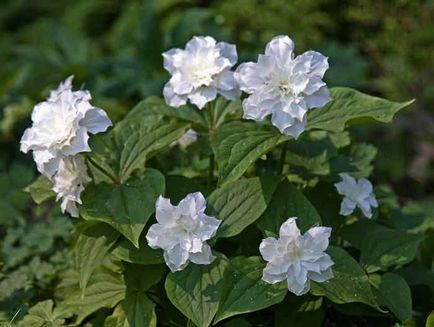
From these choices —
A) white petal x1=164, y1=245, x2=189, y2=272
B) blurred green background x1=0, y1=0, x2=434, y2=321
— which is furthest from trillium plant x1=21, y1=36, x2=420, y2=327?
blurred green background x1=0, y1=0, x2=434, y2=321

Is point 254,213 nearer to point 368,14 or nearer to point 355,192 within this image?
point 355,192

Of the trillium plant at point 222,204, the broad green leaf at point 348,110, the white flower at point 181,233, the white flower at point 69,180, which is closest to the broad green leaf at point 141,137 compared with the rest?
the trillium plant at point 222,204

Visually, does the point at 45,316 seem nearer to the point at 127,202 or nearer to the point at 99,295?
the point at 99,295

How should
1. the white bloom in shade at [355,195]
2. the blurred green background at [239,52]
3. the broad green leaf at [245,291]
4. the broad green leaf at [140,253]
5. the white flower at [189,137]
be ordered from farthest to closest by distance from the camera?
the blurred green background at [239,52] → the white flower at [189,137] → the white bloom in shade at [355,195] → the broad green leaf at [140,253] → the broad green leaf at [245,291]

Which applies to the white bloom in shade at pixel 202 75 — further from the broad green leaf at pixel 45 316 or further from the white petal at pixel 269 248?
the broad green leaf at pixel 45 316

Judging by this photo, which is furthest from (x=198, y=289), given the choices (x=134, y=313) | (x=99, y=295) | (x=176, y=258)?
(x=99, y=295)

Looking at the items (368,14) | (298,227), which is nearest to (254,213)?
(298,227)

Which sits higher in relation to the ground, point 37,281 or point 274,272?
point 274,272
